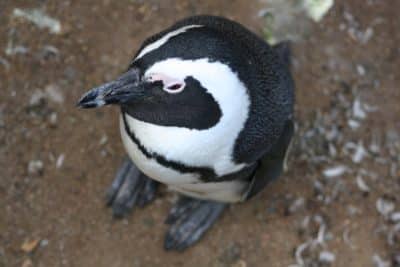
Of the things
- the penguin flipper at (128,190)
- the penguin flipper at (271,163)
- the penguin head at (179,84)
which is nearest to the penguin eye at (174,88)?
the penguin head at (179,84)

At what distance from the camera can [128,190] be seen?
6.04ft

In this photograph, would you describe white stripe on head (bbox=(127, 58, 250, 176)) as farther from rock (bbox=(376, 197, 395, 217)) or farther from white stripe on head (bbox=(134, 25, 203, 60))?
rock (bbox=(376, 197, 395, 217))

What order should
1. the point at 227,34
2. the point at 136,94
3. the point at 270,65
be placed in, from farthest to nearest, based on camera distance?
the point at 270,65 → the point at 227,34 → the point at 136,94

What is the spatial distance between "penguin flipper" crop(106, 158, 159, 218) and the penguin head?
A: 2.10 feet

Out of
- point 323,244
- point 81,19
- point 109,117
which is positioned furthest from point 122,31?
point 323,244

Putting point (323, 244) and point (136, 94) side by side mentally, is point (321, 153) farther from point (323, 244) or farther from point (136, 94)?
point (136, 94)

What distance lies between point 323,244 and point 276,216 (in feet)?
0.61

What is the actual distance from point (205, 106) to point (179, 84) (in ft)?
0.27

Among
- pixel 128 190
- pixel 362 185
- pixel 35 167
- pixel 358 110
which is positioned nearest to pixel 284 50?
pixel 358 110

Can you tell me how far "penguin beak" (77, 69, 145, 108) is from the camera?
3.81 ft

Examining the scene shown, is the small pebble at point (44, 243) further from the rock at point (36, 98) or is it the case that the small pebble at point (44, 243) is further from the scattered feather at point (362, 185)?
the scattered feather at point (362, 185)

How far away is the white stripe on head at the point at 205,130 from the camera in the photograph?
3.78 ft

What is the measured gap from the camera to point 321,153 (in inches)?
79.5

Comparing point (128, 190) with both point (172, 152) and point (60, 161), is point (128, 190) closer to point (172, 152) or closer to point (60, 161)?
point (60, 161)
